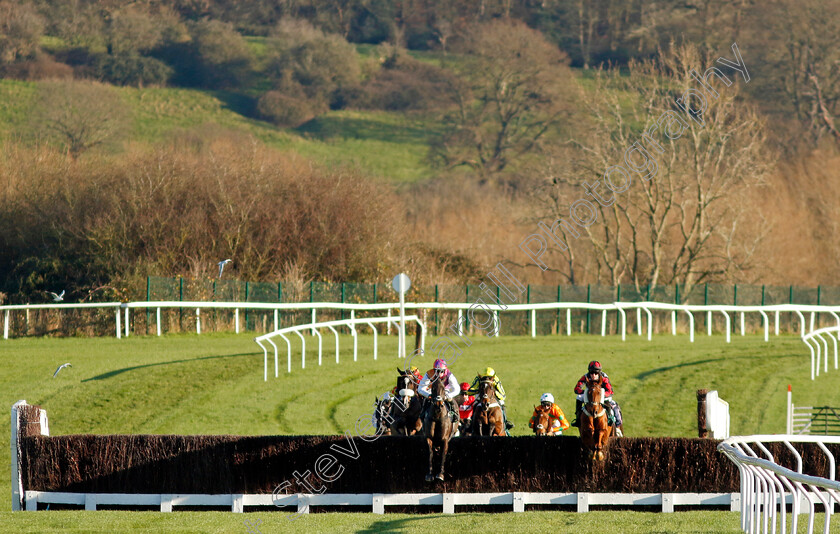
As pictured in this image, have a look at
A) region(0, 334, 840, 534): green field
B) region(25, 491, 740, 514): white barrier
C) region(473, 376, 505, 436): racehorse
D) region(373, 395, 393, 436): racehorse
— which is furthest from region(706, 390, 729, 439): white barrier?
region(0, 334, 840, 534): green field

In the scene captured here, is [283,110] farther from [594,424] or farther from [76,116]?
[594,424]

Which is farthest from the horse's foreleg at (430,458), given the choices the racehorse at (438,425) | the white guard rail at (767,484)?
the white guard rail at (767,484)

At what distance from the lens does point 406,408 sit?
40.2 ft

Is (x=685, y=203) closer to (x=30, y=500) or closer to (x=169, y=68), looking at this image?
(x=30, y=500)

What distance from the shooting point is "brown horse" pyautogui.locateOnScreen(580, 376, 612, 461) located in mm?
10828

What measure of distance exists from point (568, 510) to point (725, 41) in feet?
206

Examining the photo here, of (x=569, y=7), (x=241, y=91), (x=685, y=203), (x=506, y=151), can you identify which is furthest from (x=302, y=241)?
(x=569, y=7)

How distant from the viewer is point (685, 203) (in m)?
32.4

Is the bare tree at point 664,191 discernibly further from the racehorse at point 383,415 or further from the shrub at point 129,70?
the shrub at point 129,70

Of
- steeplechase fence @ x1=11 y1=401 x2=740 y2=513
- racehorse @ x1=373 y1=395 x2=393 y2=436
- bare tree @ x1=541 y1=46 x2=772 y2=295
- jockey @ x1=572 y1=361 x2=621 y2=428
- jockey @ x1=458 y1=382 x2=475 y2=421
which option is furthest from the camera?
bare tree @ x1=541 y1=46 x2=772 y2=295

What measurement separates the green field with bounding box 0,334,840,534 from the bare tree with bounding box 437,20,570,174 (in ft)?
134

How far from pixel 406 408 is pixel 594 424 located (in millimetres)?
2354

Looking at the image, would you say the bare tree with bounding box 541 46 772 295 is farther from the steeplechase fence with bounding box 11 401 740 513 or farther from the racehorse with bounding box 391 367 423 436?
the steeplechase fence with bounding box 11 401 740 513

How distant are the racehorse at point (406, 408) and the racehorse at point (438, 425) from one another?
1072mm
